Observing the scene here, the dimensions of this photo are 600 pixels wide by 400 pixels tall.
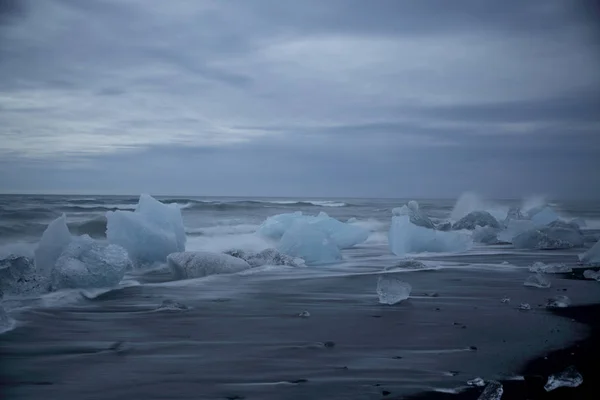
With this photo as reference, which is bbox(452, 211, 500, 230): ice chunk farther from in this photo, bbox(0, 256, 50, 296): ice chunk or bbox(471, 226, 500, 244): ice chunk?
bbox(0, 256, 50, 296): ice chunk

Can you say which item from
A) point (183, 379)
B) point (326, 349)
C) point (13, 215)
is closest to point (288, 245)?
point (326, 349)

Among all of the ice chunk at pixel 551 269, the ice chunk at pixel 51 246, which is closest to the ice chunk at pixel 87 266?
the ice chunk at pixel 51 246

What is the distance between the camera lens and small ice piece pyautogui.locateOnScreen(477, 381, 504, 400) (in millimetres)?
3006

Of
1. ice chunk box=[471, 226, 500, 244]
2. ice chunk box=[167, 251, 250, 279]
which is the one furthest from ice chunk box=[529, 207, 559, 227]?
ice chunk box=[167, 251, 250, 279]

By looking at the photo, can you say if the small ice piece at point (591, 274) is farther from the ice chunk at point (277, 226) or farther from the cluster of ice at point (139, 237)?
the ice chunk at point (277, 226)

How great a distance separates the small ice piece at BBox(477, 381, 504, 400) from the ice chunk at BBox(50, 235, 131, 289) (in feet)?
16.6

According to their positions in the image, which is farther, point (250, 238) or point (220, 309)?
point (250, 238)

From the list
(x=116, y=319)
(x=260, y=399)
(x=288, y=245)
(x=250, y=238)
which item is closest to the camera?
(x=260, y=399)

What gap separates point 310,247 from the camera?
422 inches

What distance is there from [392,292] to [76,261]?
12.1 feet

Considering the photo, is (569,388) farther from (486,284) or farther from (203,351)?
(486,284)

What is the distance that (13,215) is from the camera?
67.1ft

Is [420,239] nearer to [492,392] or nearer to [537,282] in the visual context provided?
[537,282]

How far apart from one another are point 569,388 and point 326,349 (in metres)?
1.59
